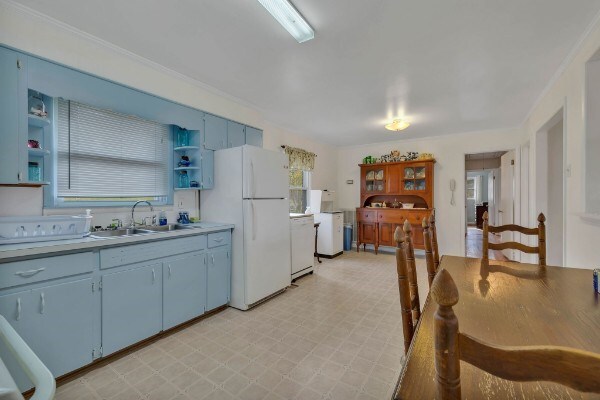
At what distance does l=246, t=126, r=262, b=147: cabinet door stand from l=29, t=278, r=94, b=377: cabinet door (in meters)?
2.44

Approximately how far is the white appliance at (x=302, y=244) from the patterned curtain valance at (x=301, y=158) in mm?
1317

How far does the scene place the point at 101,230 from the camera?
2.37 m

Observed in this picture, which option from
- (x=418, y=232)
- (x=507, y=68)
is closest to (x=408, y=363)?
(x=507, y=68)

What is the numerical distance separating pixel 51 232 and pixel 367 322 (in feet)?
8.80

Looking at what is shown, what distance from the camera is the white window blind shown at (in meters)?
2.25

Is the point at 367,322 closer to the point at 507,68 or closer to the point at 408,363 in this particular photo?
the point at 408,363

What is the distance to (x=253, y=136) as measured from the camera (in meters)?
3.79

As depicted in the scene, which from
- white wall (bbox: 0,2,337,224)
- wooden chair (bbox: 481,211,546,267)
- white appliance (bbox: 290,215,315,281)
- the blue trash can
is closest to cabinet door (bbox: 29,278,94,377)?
white wall (bbox: 0,2,337,224)

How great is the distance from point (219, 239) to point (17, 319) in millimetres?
1532

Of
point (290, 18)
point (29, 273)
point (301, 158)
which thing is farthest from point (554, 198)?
point (29, 273)

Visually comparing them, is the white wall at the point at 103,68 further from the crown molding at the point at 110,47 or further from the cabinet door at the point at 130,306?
the cabinet door at the point at 130,306

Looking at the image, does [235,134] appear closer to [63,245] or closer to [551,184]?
[63,245]

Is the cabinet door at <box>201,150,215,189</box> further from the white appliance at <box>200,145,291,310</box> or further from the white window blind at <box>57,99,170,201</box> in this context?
the white window blind at <box>57,99,170,201</box>

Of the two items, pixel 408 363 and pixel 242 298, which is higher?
pixel 408 363
